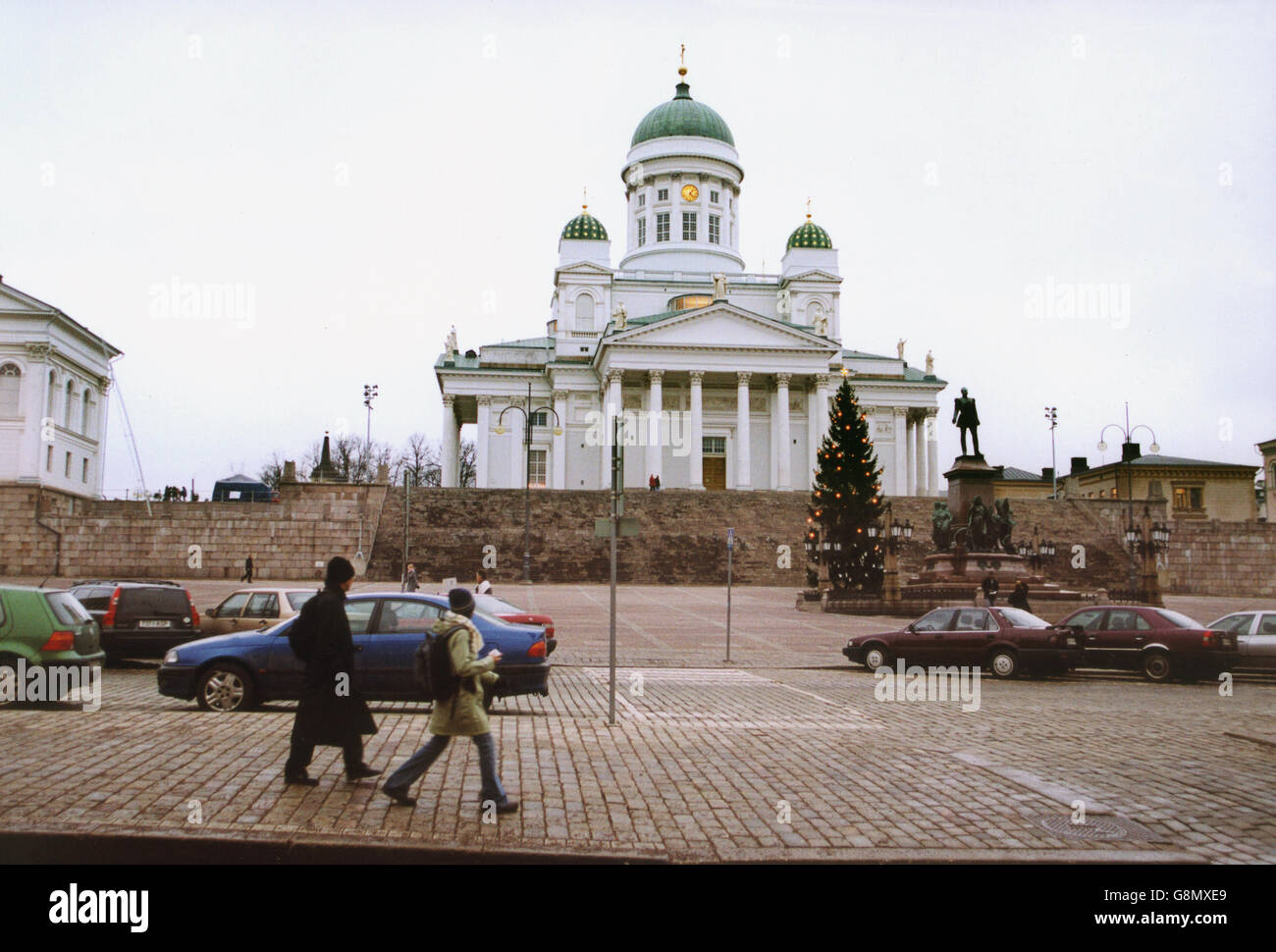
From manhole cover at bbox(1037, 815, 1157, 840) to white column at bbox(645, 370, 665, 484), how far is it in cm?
6004

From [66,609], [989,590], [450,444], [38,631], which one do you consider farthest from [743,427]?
[38,631]

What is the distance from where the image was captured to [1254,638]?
1862 cm

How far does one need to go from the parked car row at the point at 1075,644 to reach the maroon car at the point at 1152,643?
0.02 meters

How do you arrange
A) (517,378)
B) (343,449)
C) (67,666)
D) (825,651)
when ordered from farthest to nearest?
(343,449)
(517,378)
(825,651)
(67,666)

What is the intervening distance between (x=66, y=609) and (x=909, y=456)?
242 ft

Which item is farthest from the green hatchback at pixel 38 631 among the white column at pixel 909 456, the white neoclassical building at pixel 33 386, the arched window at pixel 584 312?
the white column at pixel 909 456

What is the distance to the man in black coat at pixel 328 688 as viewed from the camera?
770 centimetres

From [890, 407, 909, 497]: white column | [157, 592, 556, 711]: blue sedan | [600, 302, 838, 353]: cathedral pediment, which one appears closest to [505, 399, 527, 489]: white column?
[600, 302, 838, 353]: cathedral pediment

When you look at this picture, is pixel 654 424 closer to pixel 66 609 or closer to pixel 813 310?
pixel 813 310
